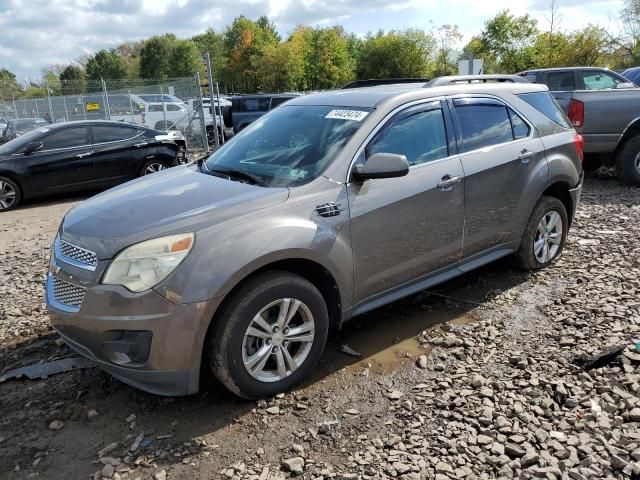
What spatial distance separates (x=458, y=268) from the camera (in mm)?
Answer: 4312

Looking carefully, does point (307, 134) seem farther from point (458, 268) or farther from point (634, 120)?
point (634, 120)

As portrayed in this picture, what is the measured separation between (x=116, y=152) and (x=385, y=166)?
8.51 metres

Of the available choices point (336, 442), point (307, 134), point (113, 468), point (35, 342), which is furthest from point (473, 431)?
point (35, 342)

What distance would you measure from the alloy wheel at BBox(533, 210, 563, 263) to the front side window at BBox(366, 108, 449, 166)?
4.90 ft

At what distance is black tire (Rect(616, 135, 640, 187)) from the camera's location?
340 inches

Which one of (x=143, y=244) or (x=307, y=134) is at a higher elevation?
(x=307, y=134)

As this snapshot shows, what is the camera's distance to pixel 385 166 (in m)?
3.39

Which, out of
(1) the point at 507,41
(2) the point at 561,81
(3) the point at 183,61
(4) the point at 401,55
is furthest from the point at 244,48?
(2) the point at 561,81

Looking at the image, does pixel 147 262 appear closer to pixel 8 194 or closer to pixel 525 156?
pixel 525 156

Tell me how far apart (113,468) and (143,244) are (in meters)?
1.15

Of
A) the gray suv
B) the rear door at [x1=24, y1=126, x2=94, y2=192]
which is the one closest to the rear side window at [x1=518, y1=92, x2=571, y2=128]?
the gray suv

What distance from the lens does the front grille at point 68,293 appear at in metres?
3.02

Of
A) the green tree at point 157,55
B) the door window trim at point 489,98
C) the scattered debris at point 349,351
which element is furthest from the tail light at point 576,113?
the green tree at point 157,55

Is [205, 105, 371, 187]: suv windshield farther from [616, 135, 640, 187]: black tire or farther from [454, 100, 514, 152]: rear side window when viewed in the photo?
[616, 135, 640, 187]: black tire
